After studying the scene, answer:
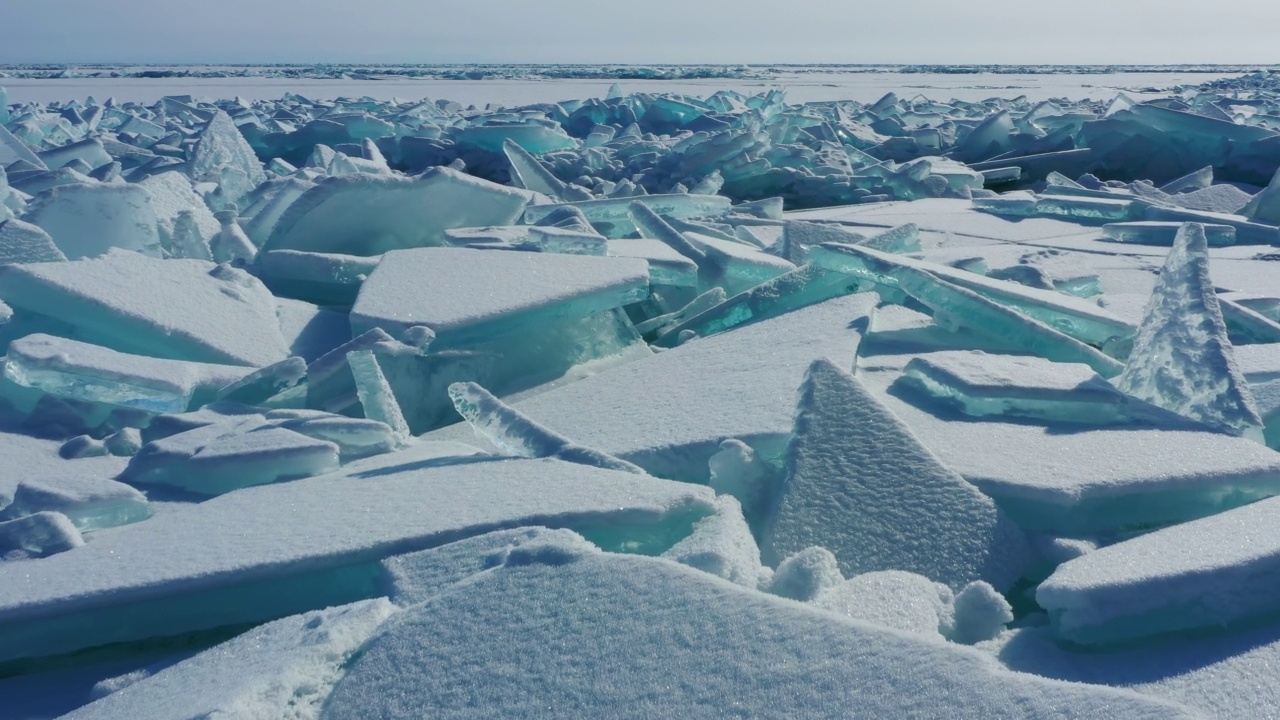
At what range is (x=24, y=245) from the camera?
7.69 ft

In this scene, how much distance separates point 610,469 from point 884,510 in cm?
36

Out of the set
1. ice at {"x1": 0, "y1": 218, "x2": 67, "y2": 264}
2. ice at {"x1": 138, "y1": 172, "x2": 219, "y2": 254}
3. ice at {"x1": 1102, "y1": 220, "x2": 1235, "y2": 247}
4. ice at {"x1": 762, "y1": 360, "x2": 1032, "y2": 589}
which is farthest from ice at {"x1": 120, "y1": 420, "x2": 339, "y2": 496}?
ice at {"x1": 1102, "y1": 220, "x2": 1235, "y2": 247}

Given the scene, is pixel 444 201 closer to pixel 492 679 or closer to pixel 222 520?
pixel 222 520

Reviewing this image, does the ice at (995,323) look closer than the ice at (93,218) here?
Yes

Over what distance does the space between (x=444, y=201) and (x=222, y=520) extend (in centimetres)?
172

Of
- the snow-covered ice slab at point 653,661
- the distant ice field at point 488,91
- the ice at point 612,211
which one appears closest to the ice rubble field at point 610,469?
the snow-covered ice slab at point 653,661

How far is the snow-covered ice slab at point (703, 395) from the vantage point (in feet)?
4.70

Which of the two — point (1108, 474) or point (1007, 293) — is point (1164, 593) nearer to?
point (1108, 474)

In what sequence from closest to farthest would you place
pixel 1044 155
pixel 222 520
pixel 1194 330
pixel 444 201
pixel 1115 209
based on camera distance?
pixel 222 520, pixel 1194 330, pixel 444 201, pixel 1115 209, pixel 1044 155

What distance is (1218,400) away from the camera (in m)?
1.49

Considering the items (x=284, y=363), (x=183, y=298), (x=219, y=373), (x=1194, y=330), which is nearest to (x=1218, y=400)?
(x=1194, y=330)

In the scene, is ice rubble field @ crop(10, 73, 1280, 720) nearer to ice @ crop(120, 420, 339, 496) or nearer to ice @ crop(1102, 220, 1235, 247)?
ice @ crop(120, 420, 339, 496)

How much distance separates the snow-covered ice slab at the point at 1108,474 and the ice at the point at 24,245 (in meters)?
2.05

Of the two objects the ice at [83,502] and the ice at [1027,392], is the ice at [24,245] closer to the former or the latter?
the ice at [83,502]
